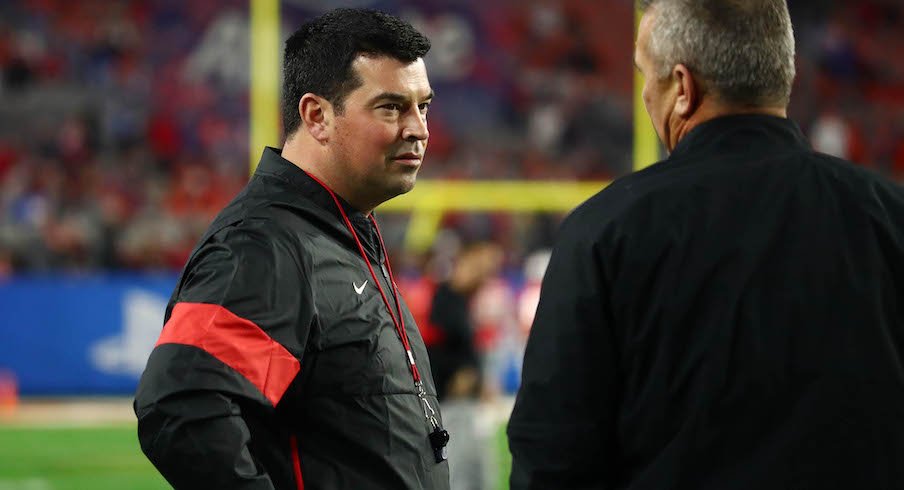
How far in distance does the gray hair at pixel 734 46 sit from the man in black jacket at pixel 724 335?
0.09 meters

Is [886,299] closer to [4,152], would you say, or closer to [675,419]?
[675,419]

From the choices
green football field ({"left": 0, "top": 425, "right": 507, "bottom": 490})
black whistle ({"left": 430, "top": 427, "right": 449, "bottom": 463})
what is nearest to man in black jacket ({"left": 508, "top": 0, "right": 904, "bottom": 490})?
black whistle ({"left": 430, "top": 427, "right": 449, "bottom": 463})

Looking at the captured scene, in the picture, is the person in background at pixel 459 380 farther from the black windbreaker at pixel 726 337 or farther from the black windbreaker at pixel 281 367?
the black windbreaker at pixel 726 337

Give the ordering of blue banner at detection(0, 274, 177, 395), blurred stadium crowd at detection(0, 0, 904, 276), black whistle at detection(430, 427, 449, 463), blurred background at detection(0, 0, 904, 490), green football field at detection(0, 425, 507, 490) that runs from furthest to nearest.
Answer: blurred stadium crowd at detection(0, 0, 904, 276), blurred background at detection(0, 0, 904, 490), blue banner at detection(0, 274, 177, 395), green football field at detection(0, 425, 507, 490), black whistle at detection(430, 427, 449, 463)

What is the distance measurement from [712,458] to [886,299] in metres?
0.33

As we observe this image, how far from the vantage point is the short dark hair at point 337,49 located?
2607 mm

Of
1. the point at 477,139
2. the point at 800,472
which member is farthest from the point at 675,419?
the point at 477,139

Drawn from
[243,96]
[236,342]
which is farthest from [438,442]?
[243,96]

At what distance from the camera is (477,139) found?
1612cm

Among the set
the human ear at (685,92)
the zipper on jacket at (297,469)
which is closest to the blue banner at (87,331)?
the zipper on jacket at (297,469)

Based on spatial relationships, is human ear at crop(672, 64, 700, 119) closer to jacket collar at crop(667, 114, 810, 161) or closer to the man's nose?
jacket collar at crop(667, 114, 810, 161)

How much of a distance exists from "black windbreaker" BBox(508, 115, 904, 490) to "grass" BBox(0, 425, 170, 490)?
260 inches

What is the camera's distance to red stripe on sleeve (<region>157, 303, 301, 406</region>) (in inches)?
87.9

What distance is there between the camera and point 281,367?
7.47 ft
